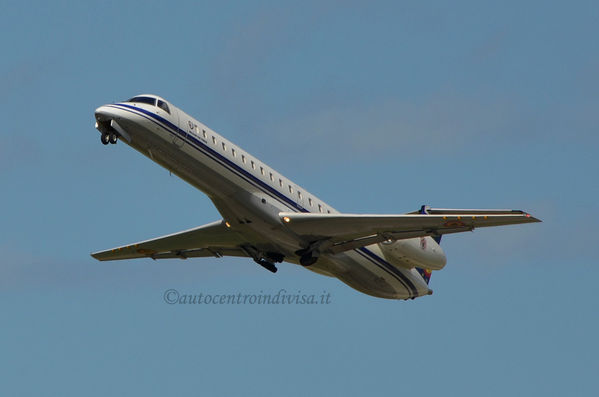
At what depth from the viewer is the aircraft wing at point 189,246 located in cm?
3616

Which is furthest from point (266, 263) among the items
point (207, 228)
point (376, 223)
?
point (376, 223)

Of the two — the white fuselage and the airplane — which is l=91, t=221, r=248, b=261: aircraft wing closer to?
the airplane

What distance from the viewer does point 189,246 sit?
38156 mm

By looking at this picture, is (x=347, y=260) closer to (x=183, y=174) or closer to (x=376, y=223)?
(x=376, y=223)

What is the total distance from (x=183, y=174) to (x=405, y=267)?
31.7 ft

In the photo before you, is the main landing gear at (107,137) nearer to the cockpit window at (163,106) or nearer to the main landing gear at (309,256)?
the cockpit window at (163,106)

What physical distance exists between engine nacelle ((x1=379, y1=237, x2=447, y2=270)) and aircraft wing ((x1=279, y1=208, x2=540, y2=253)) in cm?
218

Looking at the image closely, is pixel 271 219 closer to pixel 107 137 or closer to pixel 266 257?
pixel 266 257

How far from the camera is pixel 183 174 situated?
32.8 metres

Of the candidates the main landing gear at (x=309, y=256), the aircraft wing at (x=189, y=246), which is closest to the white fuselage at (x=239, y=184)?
the main landing gear at (x=309, y=256)

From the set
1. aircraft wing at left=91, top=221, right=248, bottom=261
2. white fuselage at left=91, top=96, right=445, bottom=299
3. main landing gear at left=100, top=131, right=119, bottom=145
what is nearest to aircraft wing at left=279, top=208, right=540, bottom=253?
white fuselage at left=91, top=96, right=445, bottom=299

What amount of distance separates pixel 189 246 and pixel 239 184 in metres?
5.83

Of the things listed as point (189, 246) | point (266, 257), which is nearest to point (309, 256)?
point (266, 257)

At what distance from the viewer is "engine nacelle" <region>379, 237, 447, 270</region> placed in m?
37.2
